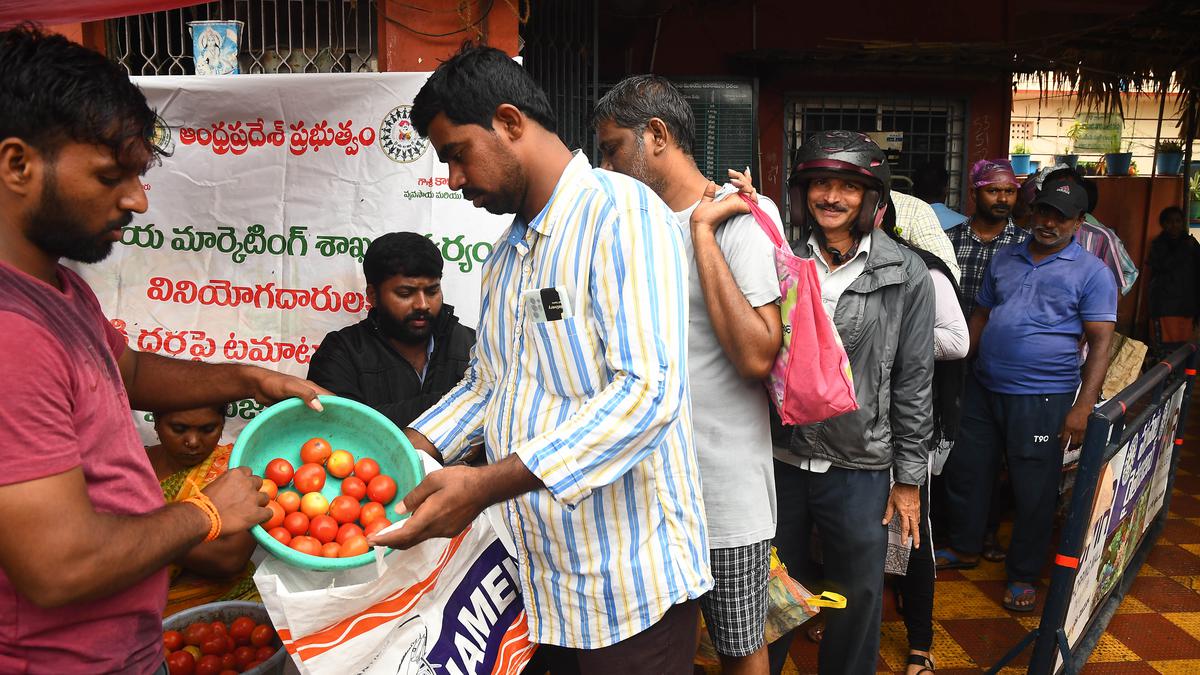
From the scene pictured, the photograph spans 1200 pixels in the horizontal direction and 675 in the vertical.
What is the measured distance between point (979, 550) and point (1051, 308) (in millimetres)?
1370

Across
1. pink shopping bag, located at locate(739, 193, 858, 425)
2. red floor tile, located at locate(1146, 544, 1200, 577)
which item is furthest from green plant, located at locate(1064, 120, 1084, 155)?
pink shopping bag, located at locate(739, 193, 858, 425)

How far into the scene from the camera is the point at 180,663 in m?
2.63

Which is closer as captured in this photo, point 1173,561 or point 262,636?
point 262,636

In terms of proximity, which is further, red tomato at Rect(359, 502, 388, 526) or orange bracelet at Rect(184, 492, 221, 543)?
red tomato at Rect(359, 502, 388, 526)

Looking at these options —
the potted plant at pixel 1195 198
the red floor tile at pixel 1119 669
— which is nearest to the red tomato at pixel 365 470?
the red floor tile at pixel 1119 669

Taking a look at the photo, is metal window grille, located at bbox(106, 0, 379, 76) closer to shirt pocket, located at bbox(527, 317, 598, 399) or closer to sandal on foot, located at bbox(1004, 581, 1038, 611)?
shirt pocket, located at bbox(527, 317, 598, 399)

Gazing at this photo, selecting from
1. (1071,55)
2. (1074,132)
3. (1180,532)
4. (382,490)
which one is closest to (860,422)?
(382,490)

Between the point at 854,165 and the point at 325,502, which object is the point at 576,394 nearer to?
the point at 325,502

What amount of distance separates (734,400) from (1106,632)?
9.14 ft

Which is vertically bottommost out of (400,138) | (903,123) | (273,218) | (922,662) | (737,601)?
(922,662)

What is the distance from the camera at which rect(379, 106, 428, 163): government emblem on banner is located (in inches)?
136

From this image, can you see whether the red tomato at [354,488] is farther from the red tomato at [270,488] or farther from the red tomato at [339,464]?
the red tomato at [270,488]

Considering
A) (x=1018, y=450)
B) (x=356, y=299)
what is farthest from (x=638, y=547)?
(x=1018, y=450)

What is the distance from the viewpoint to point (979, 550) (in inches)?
191
